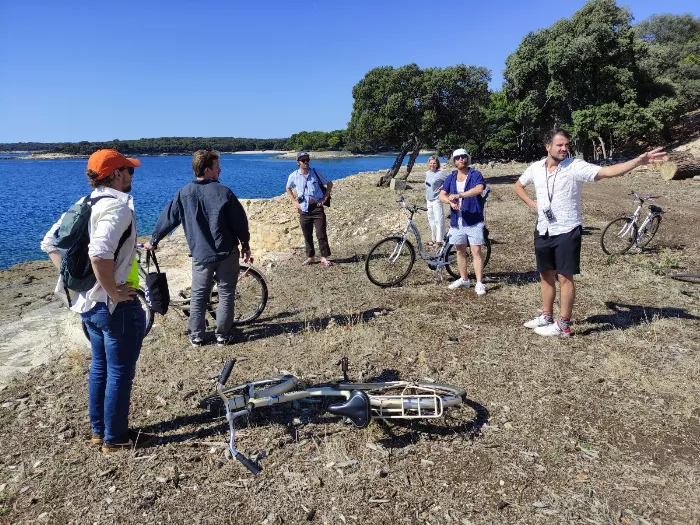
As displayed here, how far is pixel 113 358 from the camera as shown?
10.8ft

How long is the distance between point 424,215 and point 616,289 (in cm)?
757

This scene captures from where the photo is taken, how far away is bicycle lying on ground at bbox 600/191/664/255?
9.18 metres

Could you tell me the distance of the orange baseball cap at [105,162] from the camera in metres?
3.13

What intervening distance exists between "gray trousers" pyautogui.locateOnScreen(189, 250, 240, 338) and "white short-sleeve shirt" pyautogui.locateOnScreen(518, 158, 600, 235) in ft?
11.5

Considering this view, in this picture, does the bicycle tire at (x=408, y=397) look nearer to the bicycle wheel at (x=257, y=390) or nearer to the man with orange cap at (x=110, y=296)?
the bicycle wheel at (x=257, y=390)

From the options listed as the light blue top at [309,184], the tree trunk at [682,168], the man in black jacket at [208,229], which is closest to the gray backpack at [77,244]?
the man in black jacket at [208,229]

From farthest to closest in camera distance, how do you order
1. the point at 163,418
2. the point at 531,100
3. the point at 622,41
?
the point at 531,100 → the point at 622,41 → the point at 163,418

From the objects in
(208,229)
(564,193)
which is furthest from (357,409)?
(564,193)

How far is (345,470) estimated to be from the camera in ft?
10.9

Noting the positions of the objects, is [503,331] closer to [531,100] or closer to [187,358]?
[187,358]

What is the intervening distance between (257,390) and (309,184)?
5.48 meters

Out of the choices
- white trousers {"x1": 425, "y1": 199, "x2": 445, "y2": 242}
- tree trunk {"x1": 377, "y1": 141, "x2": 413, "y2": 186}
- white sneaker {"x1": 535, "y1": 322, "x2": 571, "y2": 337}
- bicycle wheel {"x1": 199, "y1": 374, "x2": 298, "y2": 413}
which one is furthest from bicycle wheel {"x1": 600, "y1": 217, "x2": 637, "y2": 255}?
tree trunk {"x1": 377, "y1": 141, "x2": 413, "y2": 186}

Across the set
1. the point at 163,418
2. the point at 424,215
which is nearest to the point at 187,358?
the point at 163,418

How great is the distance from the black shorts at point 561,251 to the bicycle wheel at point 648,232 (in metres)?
5.39
